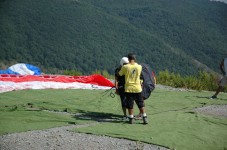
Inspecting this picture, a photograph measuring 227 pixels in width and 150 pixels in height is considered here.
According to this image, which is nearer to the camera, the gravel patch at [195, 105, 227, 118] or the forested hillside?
the gravel patch at [195, 105, 227, 118]

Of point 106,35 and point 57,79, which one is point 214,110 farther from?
point 106,35

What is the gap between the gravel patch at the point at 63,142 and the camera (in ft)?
19.6

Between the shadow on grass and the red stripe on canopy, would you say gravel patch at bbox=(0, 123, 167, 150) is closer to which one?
the shadow on grass

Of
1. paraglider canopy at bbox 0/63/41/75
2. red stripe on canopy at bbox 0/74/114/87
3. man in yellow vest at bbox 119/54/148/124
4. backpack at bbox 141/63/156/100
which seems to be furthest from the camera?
paraglider canopy at bbox 0/63/41/75

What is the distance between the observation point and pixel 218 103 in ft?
39.9

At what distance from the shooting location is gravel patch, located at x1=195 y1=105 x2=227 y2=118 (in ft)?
33.1

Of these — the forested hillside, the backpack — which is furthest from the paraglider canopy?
the forested hillside

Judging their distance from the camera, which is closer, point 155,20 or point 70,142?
point 70,142

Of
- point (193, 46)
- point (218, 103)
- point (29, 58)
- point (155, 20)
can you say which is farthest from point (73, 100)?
point (155, 20)

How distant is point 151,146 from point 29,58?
6063cm

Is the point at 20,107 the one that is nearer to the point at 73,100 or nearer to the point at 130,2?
the point at 73,100

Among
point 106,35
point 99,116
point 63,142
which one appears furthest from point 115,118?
point 106,35

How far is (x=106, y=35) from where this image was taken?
92438mm

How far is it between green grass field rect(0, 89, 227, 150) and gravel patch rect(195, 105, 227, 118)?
30 cm
